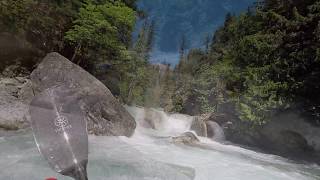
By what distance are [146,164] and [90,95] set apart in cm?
469

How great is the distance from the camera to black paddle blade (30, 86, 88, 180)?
4.89 m

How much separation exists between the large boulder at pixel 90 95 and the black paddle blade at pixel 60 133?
6.99 meters

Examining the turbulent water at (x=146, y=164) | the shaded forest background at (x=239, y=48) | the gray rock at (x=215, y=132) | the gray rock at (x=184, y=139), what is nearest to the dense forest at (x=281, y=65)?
the shaded forest background at (x=239, y=48)

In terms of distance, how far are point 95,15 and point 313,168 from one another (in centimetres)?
1171

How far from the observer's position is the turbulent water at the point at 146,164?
7816 millimetres

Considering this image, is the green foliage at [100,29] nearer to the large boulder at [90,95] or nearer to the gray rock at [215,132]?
the large boulder at [90,95]

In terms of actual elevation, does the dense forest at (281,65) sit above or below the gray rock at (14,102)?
above

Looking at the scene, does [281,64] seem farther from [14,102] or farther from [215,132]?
[14,102]

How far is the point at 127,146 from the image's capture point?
38.4ft

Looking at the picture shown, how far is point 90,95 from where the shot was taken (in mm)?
13023

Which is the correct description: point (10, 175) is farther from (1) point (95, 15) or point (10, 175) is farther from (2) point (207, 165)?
(1) point (95, 15)

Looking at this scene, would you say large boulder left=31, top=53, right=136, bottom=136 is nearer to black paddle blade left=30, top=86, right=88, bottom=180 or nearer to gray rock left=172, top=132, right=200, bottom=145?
gray rock left=172, top=132, right=200, bottom=145

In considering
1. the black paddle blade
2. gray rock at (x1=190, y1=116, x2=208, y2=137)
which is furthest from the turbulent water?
gray rock at (x1=190, y1=116, x2=208, y2=137)

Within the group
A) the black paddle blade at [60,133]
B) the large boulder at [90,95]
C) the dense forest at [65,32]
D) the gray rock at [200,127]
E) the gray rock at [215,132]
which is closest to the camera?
the black paddle blade at [60,133]
